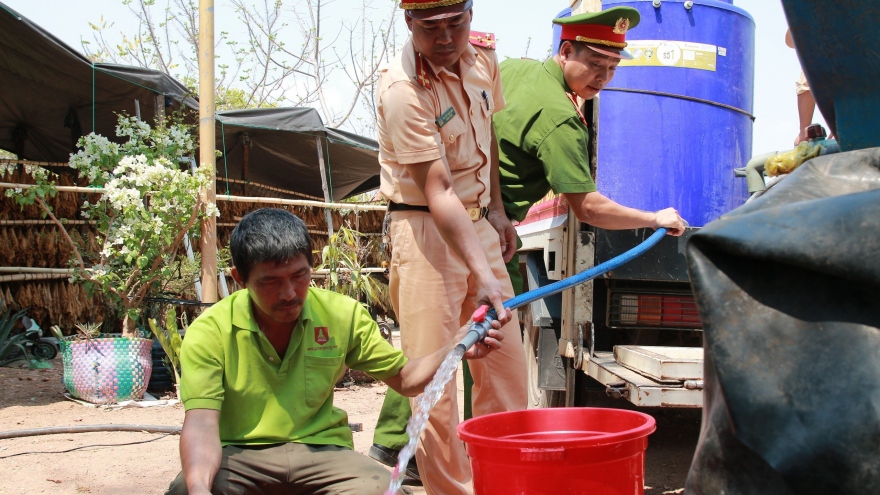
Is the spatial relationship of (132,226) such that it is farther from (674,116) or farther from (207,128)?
(674,116)

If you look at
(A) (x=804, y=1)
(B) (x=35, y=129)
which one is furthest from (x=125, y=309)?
(A) (x=804, y=1)

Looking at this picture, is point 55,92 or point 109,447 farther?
point 55,92

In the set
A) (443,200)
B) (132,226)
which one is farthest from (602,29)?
(132,226)

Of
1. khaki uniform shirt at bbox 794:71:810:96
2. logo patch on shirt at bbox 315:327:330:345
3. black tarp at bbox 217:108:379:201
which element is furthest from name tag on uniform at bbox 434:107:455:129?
black tarp at bbox 217:108:379:201

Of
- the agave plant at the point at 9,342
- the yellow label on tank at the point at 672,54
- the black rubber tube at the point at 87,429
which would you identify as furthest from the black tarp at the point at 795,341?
the agave plant at the point at 9,342

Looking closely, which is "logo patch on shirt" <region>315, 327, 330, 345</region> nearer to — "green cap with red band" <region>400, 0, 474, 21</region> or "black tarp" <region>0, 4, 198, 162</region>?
"green cap with red band" <region>400, 0, 474, 21</region>

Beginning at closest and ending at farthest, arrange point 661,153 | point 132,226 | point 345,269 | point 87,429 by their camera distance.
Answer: point 661,153
point 87,429
point 132,226
point 345,269

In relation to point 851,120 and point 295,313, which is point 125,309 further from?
point 851,120

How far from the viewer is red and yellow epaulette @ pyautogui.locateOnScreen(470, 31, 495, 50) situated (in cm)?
318

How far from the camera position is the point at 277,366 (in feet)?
7.98

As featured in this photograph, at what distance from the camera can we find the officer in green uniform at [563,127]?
10.5ft

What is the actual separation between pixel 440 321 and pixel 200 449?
1.04 m

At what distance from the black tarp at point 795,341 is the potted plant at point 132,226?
18.0 feet

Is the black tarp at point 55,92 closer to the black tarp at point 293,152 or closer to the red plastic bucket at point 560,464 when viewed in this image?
the black tarp at point 293,152
